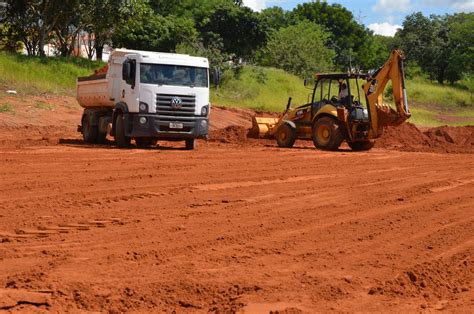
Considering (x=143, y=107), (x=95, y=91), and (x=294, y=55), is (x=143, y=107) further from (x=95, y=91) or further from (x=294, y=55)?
(x=294, y=55)

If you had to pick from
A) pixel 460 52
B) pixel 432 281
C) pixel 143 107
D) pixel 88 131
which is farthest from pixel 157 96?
pixel 460 52

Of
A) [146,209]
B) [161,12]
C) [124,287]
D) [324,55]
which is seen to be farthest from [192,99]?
[324,55]

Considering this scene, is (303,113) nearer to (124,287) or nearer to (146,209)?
(146,209)

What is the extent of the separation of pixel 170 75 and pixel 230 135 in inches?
318

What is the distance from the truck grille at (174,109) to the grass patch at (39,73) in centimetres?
1215

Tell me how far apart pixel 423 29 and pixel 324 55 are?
31.6 meters

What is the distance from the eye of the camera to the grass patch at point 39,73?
33531 millimetres

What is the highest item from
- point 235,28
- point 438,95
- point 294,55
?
point 235,28

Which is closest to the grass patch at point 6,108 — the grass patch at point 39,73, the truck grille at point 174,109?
the grass patch at point 39,73

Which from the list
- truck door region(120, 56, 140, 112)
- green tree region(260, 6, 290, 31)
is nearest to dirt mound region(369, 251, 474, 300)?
truck door region(120, 56, 140, 112)

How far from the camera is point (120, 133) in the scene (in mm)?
22656

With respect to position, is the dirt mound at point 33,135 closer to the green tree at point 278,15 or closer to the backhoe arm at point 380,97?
the backhoe arm at point 380,97

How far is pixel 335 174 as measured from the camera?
17047mm

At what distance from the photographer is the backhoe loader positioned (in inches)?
968
